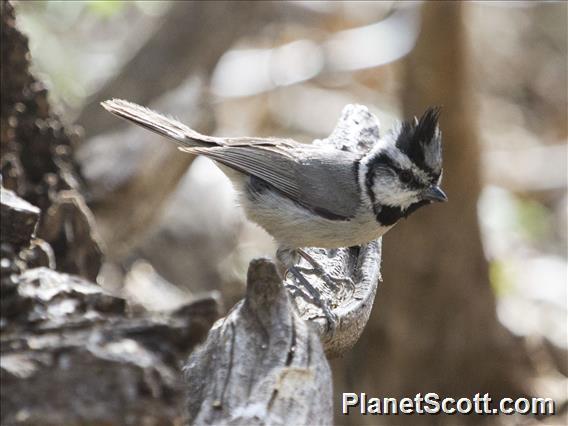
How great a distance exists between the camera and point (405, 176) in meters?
4.37

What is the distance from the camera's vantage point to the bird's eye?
435 cm

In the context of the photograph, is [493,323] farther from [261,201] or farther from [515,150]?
[515,150]

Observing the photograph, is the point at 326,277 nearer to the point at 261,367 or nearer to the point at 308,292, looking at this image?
the point at 308,292

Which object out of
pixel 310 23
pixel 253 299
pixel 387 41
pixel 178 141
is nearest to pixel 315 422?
pixel 253 299

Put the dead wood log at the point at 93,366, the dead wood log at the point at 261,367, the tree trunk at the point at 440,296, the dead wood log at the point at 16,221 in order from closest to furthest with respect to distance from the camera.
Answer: the dead wood log at the point at 93,366 → the dead wood log at the point at 261,367 → the dead wood log at the point at 16,221 → the tree trunk at the point at 440,296

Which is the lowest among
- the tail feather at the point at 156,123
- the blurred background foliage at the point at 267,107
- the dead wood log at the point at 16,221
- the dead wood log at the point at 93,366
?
the dead wood log at the point at 93,366

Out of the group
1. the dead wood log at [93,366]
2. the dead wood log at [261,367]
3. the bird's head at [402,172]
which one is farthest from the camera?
the bird's head at [402,172]

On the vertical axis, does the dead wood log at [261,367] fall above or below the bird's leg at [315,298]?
below

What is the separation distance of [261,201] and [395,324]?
290cm

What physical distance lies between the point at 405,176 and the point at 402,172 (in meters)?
0.02

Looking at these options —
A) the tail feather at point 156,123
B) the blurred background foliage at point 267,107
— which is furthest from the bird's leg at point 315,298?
the blurred background foliage at point 267,107

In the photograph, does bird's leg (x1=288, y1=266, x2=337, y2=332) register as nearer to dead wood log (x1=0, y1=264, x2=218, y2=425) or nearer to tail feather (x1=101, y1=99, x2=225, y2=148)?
dead wood log (x1=0, y1=264, x2=218, y2=425)

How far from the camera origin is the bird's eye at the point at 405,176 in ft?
14.3

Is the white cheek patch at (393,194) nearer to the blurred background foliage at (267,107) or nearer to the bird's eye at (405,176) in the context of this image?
the bird's eye at (405,176)
